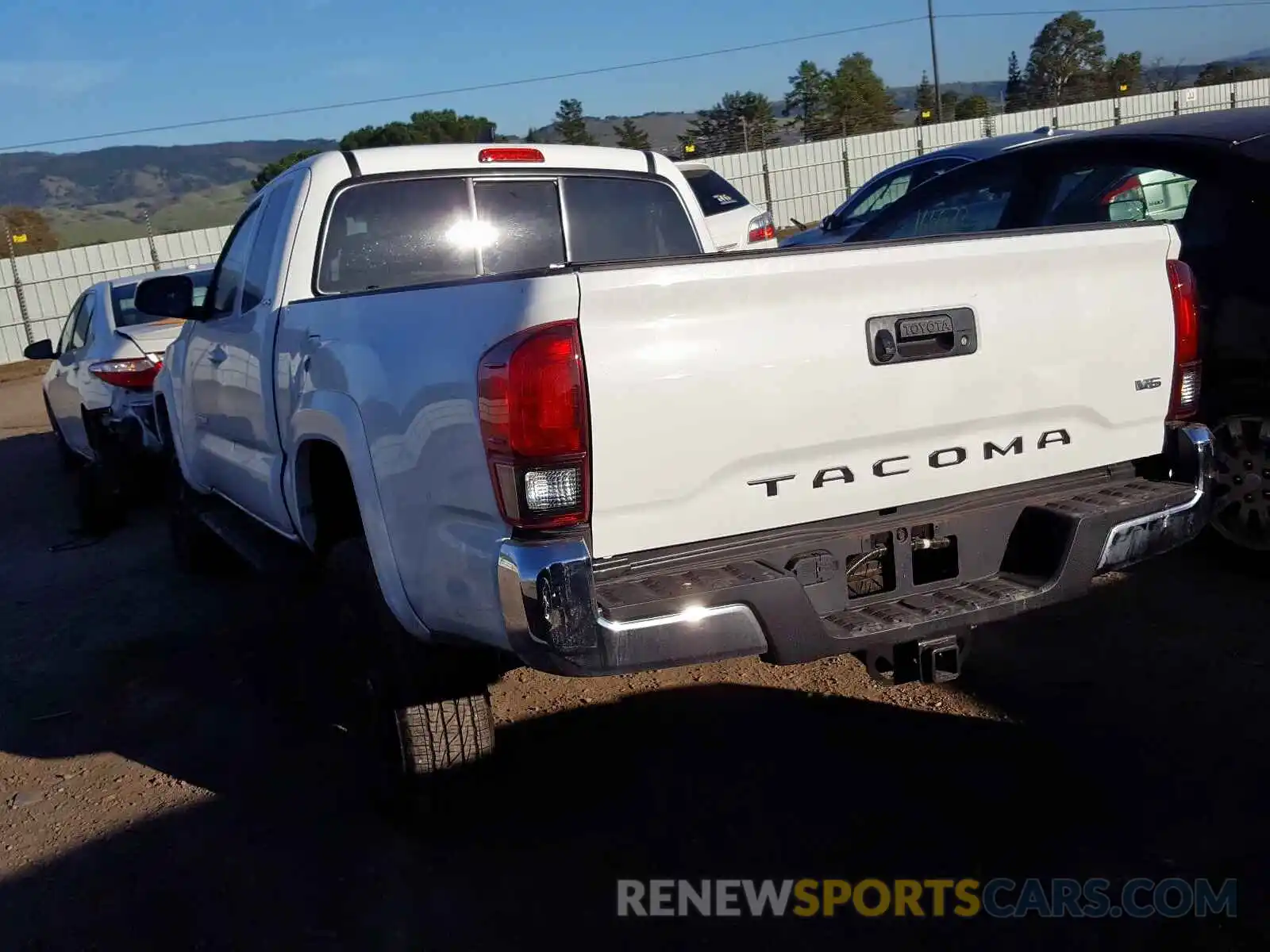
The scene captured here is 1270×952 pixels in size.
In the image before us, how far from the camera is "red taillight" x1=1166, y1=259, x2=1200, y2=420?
3508mm

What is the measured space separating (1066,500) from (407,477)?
6.02 feet

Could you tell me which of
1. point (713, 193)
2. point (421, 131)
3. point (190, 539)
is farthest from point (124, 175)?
point (190, 539)

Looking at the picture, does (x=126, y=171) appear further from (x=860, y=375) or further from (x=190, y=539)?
(x=860, y=375)

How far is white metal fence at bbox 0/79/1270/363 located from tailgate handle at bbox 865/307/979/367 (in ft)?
Answer: 73.5

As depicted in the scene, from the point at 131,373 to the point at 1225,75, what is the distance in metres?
43.3

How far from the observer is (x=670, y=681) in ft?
15.3

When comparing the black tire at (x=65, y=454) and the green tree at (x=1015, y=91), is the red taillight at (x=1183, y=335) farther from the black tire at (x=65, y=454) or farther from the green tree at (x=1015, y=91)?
the green tree at (x=1015, y=91)

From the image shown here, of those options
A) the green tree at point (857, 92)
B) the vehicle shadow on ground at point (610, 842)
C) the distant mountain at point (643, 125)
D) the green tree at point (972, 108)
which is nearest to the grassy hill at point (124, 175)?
the distant mountain at point (643, 125)

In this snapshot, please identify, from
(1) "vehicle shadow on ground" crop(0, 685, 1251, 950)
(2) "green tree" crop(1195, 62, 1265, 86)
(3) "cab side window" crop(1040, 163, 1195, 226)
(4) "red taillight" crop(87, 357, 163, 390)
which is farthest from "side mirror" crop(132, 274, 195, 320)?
(2) "green tree" crop(1195, 62, 1265, 86)

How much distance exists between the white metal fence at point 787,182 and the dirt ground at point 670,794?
2137cm

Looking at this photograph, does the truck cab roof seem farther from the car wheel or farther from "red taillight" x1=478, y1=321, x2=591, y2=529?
the car wheel

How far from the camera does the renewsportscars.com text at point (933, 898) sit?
3037 millimetres

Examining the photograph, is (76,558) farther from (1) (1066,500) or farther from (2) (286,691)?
(1) (1066,500)

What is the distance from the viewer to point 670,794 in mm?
3797
